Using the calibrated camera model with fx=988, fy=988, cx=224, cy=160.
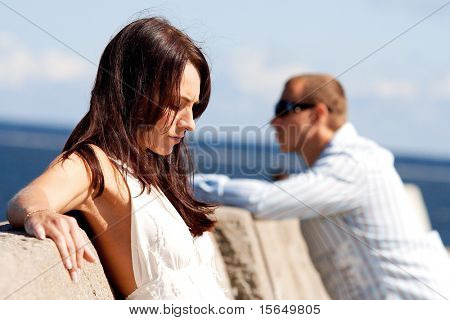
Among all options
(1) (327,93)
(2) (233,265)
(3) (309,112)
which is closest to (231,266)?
(2) (233,265)

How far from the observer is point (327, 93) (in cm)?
593

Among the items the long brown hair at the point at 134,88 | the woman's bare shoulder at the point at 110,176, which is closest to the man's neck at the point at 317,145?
the long brown hair at the point at 134,88

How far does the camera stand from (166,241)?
2994 mm

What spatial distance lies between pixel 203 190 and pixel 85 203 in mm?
2450

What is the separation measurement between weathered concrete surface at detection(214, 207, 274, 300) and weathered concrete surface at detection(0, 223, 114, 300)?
2.90 metres

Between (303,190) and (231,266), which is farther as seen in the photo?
(231,266)

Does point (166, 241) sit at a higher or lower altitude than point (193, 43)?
lower

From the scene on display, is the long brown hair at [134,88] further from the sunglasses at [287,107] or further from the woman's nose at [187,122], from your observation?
the sunglasses at [287,107]

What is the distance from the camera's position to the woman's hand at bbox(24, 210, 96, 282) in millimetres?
2574

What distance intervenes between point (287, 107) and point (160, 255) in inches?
123

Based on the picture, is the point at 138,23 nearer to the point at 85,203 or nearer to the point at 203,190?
the point at 85,203

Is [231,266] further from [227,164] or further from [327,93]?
[227,164]
